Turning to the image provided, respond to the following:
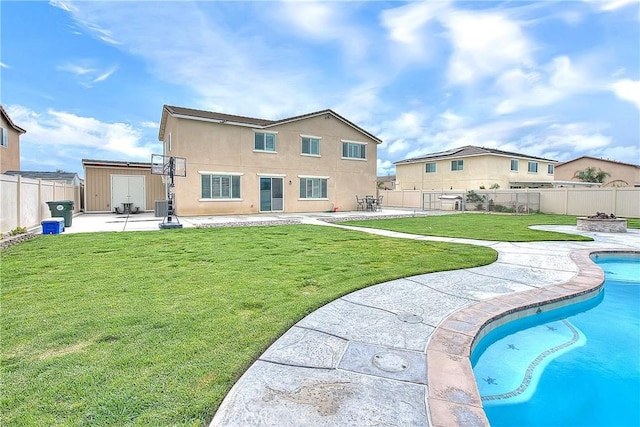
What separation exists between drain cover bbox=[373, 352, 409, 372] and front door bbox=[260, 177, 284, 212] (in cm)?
1817

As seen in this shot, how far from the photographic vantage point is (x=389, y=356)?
3105mm

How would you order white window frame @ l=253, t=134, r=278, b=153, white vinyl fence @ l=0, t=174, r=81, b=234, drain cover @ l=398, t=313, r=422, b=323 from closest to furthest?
drain cover @ l=398, t=313, r=422, b=323 < white vinyl fence @ l=0, t=174, r=81, b=234 < white window frame @ l=253, t=134, r=278, b=153

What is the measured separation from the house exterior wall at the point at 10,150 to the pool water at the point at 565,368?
27606 millimetres

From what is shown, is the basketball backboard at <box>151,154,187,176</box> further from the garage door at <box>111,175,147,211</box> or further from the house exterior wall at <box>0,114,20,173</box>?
the house exterior wall at <box>0,114,20,173</box>

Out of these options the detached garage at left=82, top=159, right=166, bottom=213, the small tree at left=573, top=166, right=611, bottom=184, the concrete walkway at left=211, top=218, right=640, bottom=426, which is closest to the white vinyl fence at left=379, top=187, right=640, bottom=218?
the small tree at left=573, top=166, right=611, bottom=184

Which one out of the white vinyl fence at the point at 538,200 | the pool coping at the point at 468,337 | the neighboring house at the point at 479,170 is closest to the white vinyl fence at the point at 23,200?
the pool coping at the point at 468,337

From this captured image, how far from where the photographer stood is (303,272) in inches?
240

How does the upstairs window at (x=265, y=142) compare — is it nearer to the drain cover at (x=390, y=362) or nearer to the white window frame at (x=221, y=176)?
the white window frame at (x=221, y=176)

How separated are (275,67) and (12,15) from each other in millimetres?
12062

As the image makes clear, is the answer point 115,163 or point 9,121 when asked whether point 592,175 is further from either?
point 9,121

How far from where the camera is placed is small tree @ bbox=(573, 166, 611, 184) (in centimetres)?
3856

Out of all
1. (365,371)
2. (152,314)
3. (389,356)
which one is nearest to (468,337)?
(389,356)

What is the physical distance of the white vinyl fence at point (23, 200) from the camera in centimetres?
945

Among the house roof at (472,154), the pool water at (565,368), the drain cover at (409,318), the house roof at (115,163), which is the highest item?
the house roof at (472,154)
